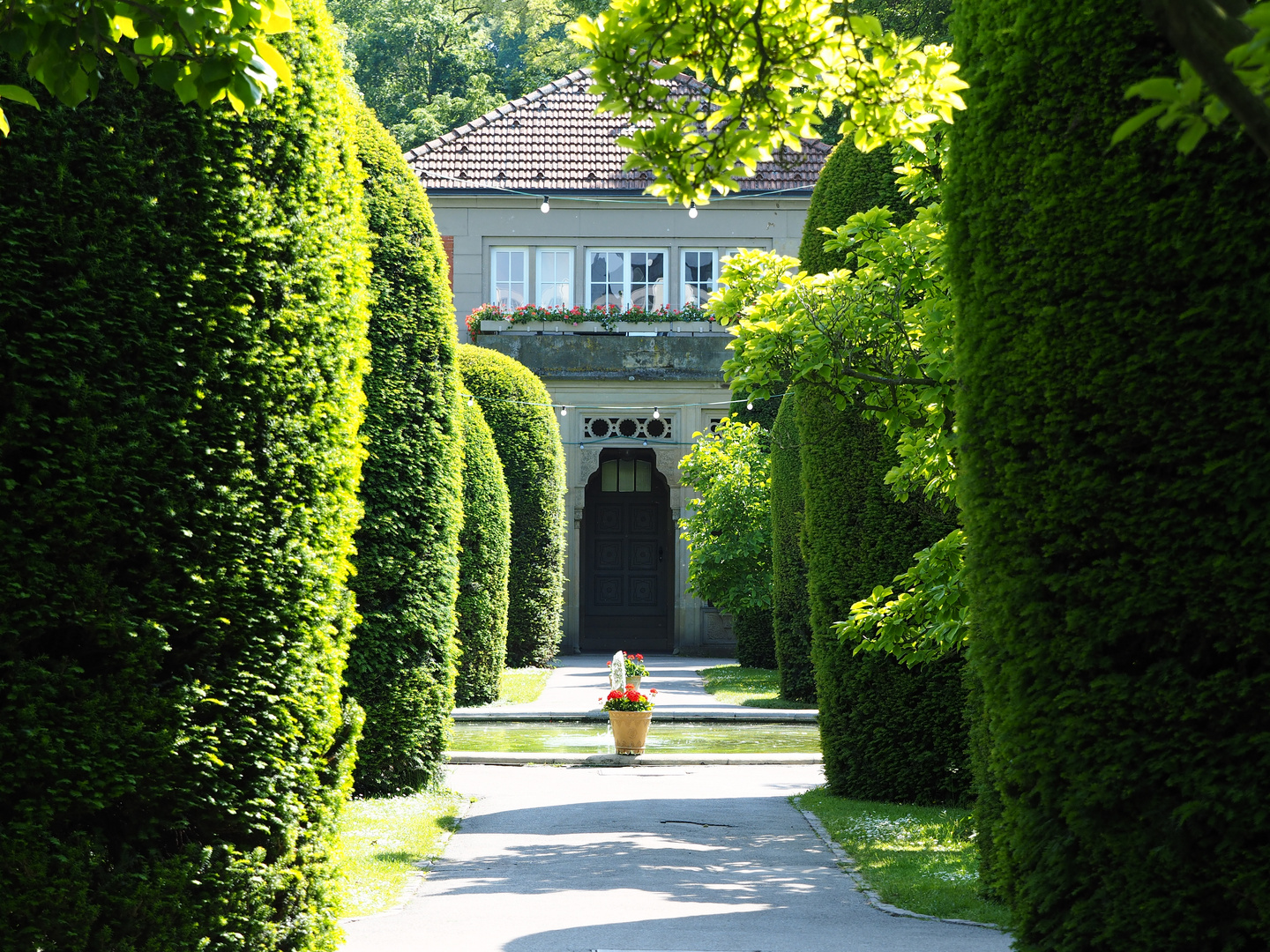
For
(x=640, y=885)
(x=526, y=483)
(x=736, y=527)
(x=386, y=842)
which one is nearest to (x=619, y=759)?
(x=386, y=842)

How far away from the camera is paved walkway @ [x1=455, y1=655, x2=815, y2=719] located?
16875 millimetres

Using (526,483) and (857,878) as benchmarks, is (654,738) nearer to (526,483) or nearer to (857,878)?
(526,483)

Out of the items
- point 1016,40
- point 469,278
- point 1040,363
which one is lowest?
point 1040,363

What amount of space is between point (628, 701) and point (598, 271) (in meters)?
16.8

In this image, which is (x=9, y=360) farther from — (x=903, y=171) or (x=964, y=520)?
(x=903, y=171)

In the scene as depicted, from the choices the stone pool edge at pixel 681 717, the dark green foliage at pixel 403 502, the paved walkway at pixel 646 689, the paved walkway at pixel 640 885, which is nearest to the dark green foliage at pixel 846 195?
the dark green foliage at pixel 403 502

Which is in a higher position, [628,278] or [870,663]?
[628,278]

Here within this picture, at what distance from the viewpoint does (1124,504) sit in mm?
3754

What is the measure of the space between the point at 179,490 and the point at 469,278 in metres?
23.9

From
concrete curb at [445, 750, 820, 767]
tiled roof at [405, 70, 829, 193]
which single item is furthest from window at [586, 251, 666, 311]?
concrete curb at [445, 750, 820, 767]

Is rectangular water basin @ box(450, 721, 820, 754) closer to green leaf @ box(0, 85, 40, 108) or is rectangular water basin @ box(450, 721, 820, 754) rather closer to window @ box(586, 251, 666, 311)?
green leaf @ box(0, 85, 40, 108)

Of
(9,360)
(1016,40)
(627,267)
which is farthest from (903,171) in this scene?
(627,267)

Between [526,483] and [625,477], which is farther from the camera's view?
[625,477]

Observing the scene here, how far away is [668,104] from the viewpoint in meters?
3.69
